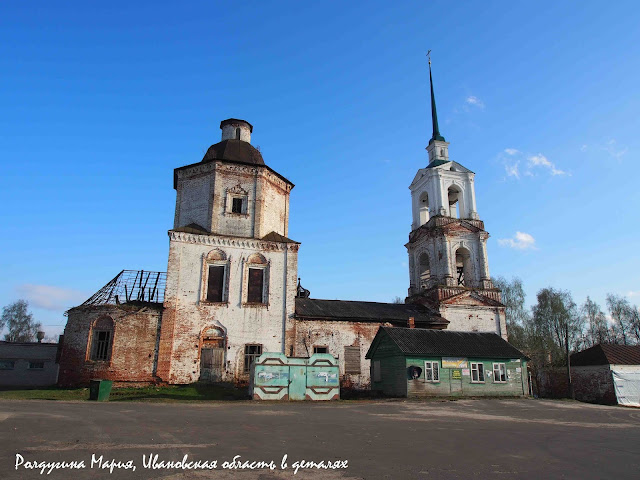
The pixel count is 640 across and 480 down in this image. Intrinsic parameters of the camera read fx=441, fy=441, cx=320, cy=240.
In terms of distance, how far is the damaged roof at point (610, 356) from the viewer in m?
25.9

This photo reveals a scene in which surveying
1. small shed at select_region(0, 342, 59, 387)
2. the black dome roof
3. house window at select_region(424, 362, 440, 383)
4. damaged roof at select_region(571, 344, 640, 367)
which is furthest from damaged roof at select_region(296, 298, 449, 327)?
small shed at select_region(0, 342, 59, 387)

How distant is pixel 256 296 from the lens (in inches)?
981

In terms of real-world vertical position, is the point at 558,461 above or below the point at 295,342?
below

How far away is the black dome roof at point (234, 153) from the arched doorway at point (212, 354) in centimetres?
1029

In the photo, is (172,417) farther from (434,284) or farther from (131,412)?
(434,284)

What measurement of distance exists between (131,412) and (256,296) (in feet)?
38.9

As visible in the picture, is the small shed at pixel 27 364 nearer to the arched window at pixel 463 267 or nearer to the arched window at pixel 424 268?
the arched window at pixel 424 268

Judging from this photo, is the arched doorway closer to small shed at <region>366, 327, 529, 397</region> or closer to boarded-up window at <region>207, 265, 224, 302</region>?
boarded-up window at <region>207, 265, 224, 302</region>

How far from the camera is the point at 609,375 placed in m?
25.6

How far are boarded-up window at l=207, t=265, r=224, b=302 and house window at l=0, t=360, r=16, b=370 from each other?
68.7 feet

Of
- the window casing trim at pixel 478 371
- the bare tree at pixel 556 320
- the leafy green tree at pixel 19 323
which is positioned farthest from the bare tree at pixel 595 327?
the leafy green tree at pixel 19 323

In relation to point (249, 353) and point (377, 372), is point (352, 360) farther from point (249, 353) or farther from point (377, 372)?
point (249, 353)

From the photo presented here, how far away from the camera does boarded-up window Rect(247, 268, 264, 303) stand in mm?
24859

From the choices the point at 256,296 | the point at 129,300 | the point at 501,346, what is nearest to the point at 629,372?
the point at 501,346
